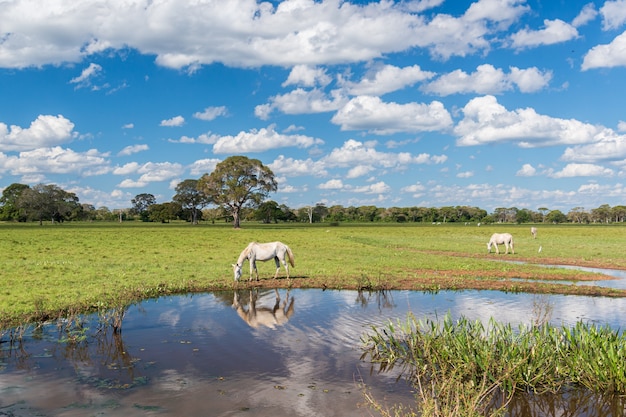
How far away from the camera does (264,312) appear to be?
17297 mm

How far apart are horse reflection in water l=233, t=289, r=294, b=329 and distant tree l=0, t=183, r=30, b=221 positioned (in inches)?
4875

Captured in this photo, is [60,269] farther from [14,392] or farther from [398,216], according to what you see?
[398,216]

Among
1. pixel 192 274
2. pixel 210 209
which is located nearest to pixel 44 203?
pixel 210 209

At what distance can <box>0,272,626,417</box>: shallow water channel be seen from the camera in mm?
8898

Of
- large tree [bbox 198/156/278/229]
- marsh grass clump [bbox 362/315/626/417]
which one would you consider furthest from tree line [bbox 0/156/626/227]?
marsh grass clump [bbox 362/315/626/417]

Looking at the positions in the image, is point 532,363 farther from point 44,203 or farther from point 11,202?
point 11,202

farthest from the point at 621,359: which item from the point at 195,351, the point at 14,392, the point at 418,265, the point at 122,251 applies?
the point at 122,251

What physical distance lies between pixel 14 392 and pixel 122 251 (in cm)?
2936

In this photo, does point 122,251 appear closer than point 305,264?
No

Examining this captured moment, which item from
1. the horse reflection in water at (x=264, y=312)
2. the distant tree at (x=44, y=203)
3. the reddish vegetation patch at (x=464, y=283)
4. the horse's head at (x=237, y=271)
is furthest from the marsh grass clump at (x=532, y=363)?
the distant tree at (x=44, y=203)

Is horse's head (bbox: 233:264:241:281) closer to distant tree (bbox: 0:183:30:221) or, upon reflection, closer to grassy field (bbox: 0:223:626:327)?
grassy field (bbox: 0:223:626:327)

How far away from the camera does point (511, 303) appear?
62.0 feet

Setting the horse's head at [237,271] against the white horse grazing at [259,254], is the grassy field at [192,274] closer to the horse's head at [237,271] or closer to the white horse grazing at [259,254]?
the horse's head at [237,271]

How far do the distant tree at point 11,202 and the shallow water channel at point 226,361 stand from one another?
12576 centimetres
